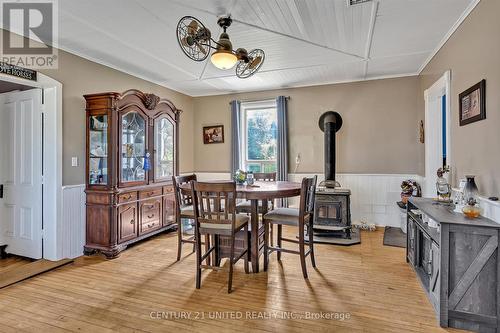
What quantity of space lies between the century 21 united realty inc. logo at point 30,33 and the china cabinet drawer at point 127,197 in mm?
1721

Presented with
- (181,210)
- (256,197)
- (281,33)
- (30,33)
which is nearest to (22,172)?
(30,33)

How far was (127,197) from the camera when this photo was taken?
143 inches

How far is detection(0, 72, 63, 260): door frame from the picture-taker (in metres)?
3.23

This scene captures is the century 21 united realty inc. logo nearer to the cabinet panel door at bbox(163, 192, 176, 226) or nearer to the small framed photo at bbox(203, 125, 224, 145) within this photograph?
the cabinet panel door at bbox(163, 192, 176, 226)

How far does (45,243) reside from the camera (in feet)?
10.8

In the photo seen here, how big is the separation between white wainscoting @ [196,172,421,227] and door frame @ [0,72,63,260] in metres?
4.22

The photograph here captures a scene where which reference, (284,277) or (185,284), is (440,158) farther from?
(185,284)

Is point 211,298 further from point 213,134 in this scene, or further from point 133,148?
point 213,134

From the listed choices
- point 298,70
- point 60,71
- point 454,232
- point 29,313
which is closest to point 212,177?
point 298,70

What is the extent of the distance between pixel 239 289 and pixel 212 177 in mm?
3506

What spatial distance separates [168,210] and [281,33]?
3.07m

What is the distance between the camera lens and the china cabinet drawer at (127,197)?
3.51 meters

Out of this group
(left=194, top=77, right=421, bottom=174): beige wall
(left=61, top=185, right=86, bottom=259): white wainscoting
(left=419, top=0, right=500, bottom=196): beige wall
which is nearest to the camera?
(left=419, top=0, right=500, bottom=196): beige wall

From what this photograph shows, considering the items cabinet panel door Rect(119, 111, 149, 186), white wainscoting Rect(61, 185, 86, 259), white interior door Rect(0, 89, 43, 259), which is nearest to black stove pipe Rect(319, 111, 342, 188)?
cabinet panel door Rect(119, 111, 149, 186)
